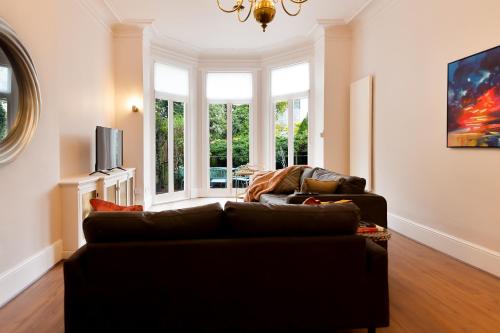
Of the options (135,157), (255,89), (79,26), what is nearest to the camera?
(79,26)

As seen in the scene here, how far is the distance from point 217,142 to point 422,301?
5912 millimetres

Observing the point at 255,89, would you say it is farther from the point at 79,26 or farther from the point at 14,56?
the point at 14,56

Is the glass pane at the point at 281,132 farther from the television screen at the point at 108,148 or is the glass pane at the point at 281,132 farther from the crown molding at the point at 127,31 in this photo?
the television screen at the point at 108,148

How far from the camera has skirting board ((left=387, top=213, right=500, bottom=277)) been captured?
3095mm

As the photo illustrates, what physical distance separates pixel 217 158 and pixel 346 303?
6.24 meters

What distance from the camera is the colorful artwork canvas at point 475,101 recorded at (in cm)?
304

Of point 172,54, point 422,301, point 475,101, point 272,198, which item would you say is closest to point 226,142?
point 172,54

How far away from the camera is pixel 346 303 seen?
1.88m

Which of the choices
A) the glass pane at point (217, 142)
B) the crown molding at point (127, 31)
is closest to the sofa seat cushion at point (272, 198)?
the glass pane at point (217, 142)

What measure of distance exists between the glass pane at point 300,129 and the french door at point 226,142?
3.82ft

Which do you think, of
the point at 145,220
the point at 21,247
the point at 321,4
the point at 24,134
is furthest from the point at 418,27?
the point at 21,247

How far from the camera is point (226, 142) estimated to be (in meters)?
7.89

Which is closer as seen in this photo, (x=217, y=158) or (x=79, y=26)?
(x=79, y=26)

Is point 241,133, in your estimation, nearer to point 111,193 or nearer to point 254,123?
point 254,123
